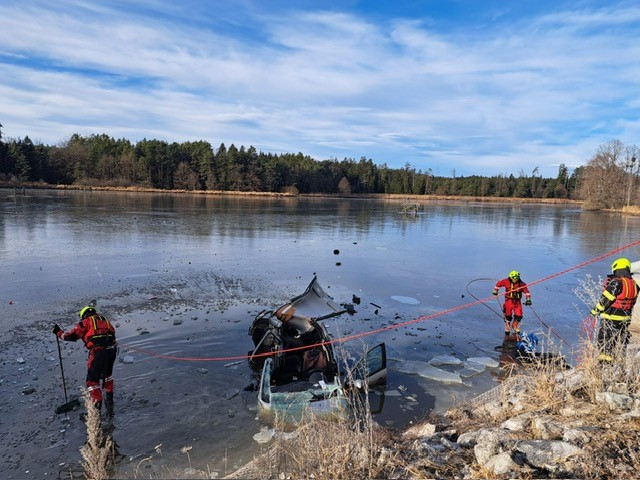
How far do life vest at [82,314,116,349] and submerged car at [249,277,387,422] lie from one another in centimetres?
271

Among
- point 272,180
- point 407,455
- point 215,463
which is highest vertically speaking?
point 272,180

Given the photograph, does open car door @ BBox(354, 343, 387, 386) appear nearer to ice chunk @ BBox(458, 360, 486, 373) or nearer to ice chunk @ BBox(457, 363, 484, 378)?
ice chunk @ BBox(457, 363, 484, 378)

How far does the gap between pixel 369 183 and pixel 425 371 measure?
121602 mm

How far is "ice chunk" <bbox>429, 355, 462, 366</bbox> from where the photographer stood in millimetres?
9633

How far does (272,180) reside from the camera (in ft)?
333

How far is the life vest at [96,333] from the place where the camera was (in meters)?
6.93

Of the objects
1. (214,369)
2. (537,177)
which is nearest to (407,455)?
(214,369)

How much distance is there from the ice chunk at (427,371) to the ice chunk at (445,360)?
22cm

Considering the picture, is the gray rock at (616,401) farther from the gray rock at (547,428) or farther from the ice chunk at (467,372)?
the ice chunk at (467,372)

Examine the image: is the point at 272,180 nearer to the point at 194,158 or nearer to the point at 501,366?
the point at 194,158

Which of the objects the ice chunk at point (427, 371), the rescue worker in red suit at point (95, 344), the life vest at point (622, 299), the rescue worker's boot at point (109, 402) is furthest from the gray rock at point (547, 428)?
the rescue worker's boot at point (109, 402)

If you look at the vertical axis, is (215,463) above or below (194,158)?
below

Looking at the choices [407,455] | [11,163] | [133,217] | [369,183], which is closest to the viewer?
[407,455]

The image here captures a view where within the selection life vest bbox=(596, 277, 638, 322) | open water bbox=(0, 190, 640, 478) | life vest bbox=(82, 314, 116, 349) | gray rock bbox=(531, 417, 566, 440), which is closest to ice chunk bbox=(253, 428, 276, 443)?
open water bbox=(0, 190, 640, 478)
